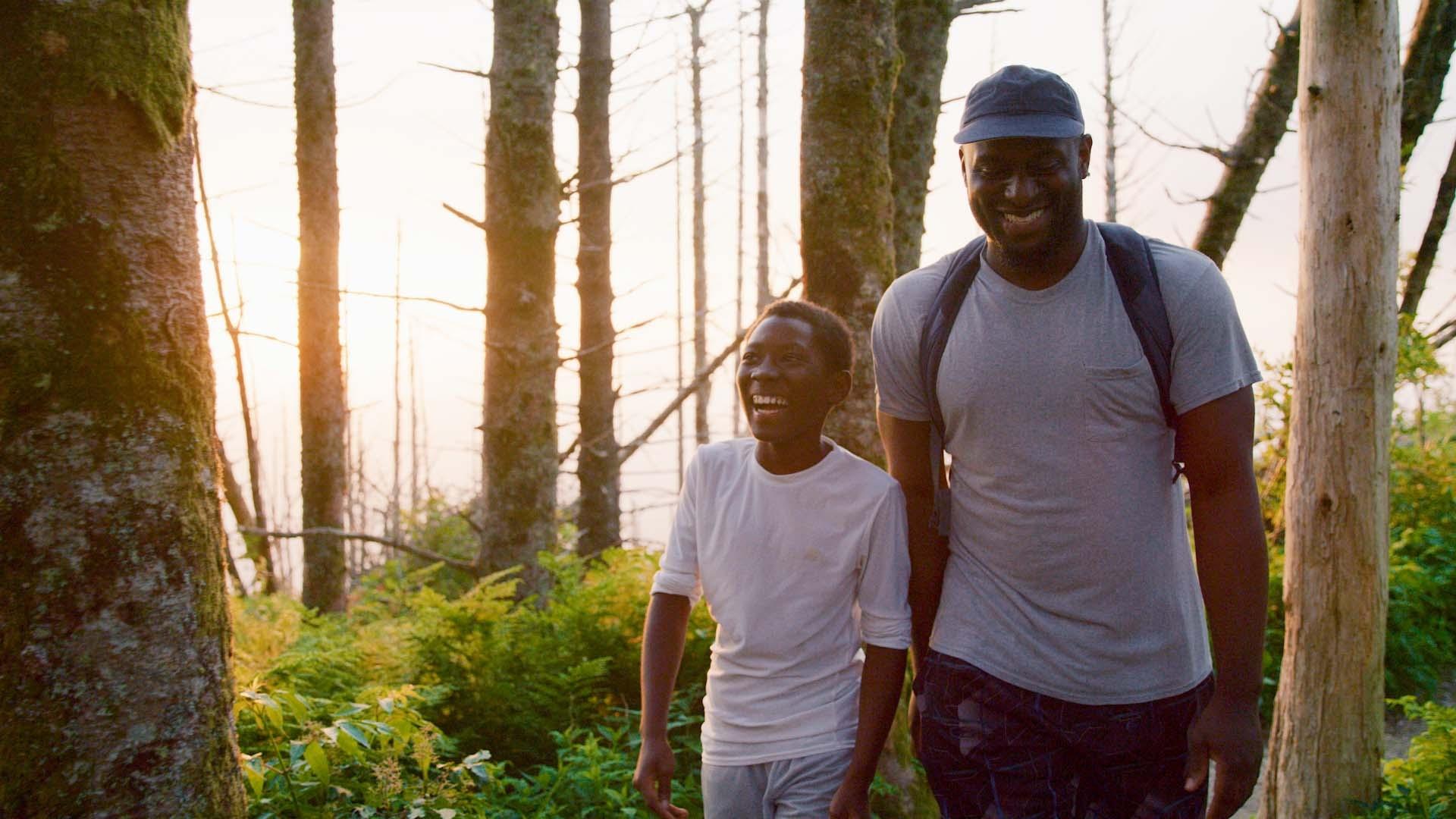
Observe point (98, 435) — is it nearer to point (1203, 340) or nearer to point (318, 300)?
point (1203, 340)

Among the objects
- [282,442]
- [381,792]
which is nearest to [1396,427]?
[381,792]

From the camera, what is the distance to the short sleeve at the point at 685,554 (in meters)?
2.98

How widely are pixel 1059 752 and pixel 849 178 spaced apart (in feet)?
9.68

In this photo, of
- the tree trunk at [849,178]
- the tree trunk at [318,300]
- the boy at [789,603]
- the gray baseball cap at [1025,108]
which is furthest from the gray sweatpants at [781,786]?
the tree trunk at [318,300]

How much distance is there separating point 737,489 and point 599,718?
3644mm

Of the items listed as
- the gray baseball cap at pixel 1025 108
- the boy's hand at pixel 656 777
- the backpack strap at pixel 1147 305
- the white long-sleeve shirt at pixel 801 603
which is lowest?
the boy's hand at pixel 656 777

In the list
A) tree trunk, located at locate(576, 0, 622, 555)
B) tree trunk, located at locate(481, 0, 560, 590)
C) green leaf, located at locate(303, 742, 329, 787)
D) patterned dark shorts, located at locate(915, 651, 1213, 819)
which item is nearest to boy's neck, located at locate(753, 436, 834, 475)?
patterned dark shorts, located at locate(915, 651, 1213, 819)

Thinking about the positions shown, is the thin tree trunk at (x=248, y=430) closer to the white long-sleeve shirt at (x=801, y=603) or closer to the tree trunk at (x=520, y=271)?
the tree trunk at (x=520, y=271)

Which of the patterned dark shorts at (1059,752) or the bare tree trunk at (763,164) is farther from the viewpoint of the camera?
the bare tree trunk at (763,164)

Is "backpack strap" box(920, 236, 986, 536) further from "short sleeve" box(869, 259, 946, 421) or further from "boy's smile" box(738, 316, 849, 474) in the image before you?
"boy's smile" box(738, 316, 849, 474)

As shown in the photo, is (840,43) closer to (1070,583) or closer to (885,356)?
(885,356)

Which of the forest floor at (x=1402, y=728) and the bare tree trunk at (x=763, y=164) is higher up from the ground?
the bare tree trunk at (x=763, y=164)

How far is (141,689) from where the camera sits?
2.39 metres

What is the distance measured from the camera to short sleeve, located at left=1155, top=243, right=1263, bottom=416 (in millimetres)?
2383
